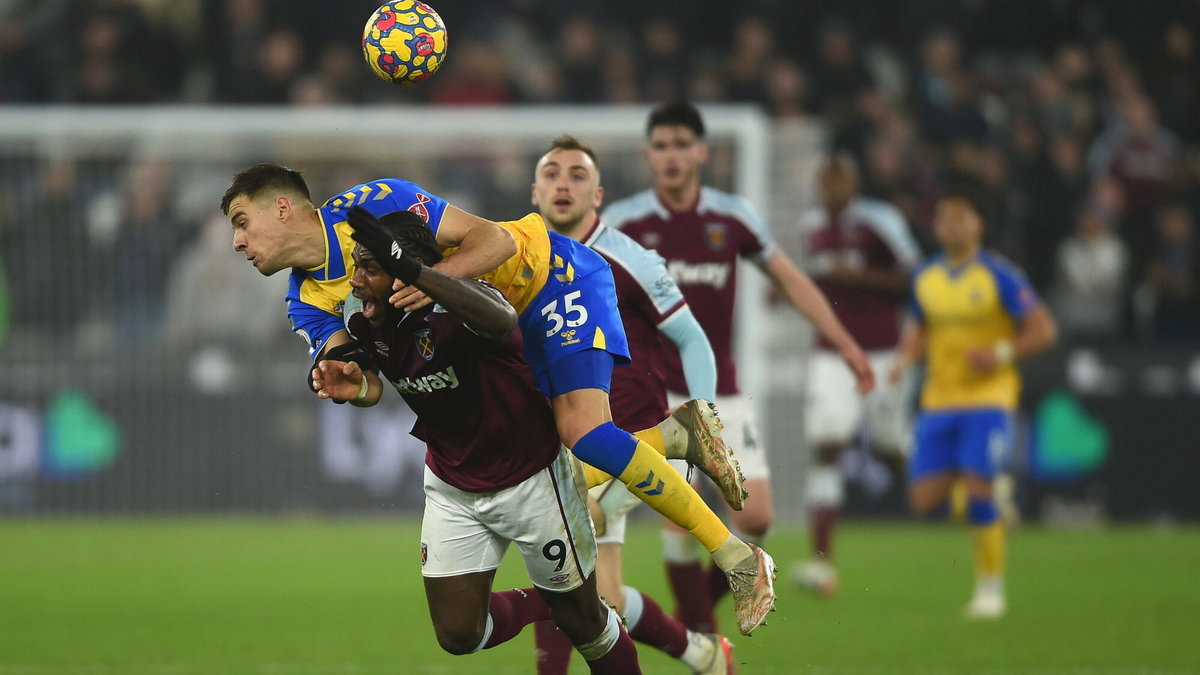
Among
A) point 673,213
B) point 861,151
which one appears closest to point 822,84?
point 861,151

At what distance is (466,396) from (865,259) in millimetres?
7223

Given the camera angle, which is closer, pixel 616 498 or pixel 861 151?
pixel 616 498

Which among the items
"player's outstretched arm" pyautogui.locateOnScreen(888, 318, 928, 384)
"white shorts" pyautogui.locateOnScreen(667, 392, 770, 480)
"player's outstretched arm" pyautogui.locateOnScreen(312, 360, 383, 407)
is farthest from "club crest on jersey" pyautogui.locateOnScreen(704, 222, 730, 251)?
"player's outstretched arm" pyautogui.locateOnScreen(888, 318, 928, 384)

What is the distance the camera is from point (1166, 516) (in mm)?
14273

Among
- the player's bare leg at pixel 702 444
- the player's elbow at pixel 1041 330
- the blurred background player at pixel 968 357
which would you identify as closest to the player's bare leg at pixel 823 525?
the blurred background player at pixel 968 357

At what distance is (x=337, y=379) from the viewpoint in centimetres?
515

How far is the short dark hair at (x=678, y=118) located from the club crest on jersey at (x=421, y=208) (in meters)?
2.61

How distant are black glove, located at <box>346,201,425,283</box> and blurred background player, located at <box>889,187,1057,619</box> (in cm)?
574

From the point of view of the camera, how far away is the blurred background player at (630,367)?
252 inches

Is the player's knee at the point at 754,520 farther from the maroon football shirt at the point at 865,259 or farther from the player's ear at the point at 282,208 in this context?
the maroon football shirt at the point at 865,259

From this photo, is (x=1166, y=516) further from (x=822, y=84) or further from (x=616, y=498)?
(x=616, y=498)

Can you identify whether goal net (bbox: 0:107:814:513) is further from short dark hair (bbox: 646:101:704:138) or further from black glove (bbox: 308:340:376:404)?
black glove (bbox: 308:340:376:404)

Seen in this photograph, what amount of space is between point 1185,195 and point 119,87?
33.7 feet

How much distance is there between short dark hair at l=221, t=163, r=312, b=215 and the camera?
5.45 m
